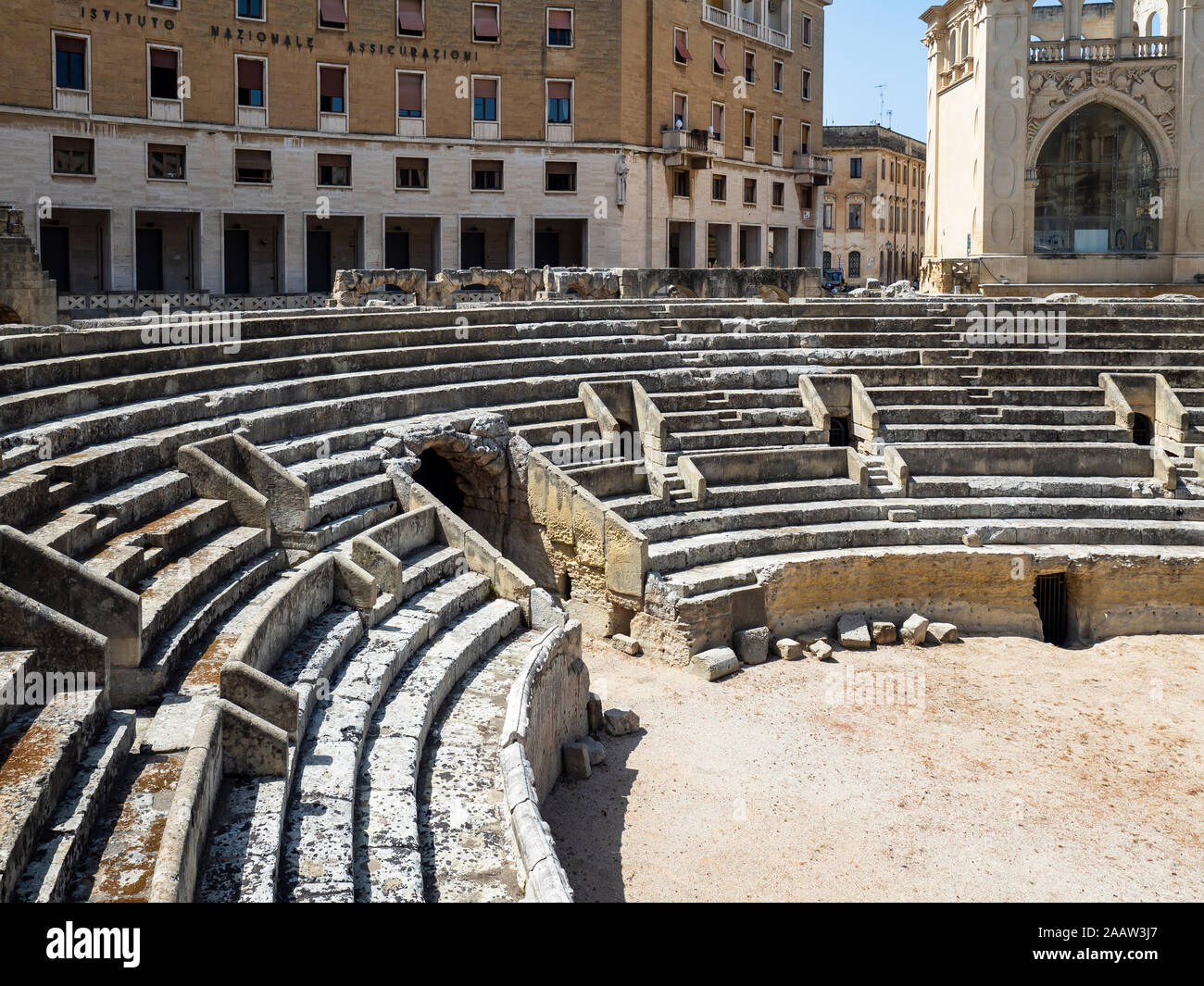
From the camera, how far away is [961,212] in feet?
112

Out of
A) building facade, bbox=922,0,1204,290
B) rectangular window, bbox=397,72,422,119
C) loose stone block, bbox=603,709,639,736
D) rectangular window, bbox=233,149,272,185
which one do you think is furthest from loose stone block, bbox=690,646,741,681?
rectangular window, bbox=397,72,422,119

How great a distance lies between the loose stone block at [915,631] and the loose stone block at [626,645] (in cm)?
345

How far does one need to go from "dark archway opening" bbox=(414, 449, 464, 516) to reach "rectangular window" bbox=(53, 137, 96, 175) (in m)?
18.7

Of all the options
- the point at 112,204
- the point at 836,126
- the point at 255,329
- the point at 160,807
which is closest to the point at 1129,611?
the point at 255,329

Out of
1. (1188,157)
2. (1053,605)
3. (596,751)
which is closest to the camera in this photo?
(596,751)

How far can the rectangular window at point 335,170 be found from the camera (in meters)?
35.1

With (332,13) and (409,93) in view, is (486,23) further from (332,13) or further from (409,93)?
(332,13)

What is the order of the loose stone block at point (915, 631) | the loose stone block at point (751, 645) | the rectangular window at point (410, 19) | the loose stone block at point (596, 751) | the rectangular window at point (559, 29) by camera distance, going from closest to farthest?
1. the loose stone block at point (596, 751)
2. the loose stone block at point (751, 645)
3. the loose stone block at point (915, 631)
4. the rectangular window at point (410, 19)
5. the rectangular window at point (559, 29)

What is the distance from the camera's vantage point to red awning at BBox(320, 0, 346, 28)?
34.4 metres

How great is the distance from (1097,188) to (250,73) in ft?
77.2

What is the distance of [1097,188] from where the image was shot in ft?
108

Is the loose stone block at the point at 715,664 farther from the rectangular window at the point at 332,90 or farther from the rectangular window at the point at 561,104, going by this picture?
the rectangular window at the point at 561,104

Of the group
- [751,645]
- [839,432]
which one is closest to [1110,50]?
[839,432]
